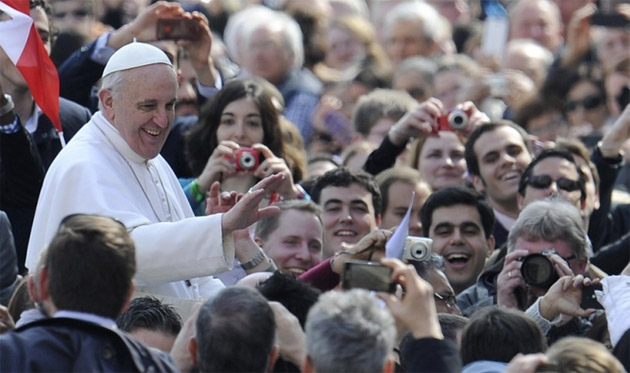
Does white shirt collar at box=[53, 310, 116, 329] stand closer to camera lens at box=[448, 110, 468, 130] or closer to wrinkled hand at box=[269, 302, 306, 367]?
wrinkled hand at box=[269, 302, 306, 367]

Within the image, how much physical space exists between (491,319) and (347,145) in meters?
6.20

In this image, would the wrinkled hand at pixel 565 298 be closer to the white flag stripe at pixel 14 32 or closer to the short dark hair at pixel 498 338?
the short dark hair at pixel 498 338

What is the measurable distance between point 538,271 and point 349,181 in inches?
72.6

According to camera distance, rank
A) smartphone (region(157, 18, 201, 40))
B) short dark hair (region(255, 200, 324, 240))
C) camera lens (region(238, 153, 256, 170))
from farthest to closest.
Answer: smartphone (region(157, 18, 201, 40)) → camera lens (region(238, 153, 256, 170)) → short dark hair (region(255, 200, 324, 240))

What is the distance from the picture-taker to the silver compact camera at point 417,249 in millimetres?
7520

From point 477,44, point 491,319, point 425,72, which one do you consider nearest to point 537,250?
point 491,319

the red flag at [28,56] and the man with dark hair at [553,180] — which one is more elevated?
the red flag at [28,56]

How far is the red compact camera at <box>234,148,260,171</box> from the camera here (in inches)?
348

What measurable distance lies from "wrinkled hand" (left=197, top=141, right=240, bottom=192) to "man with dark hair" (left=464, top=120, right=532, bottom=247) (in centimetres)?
164

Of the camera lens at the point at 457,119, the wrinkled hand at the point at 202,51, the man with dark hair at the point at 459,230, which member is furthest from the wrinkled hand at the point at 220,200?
the camera lens at the point at 457,119

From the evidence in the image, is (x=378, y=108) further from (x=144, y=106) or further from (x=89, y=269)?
(x=89, y=269)

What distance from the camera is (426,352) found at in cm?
531

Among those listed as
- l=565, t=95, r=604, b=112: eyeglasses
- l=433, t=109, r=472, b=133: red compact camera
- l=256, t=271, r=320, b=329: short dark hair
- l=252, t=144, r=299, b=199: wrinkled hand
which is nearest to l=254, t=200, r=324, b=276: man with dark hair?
l=252, t=144, r=299, b=199: wrinkled hand

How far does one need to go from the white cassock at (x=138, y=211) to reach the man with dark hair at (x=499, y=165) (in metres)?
2.69
